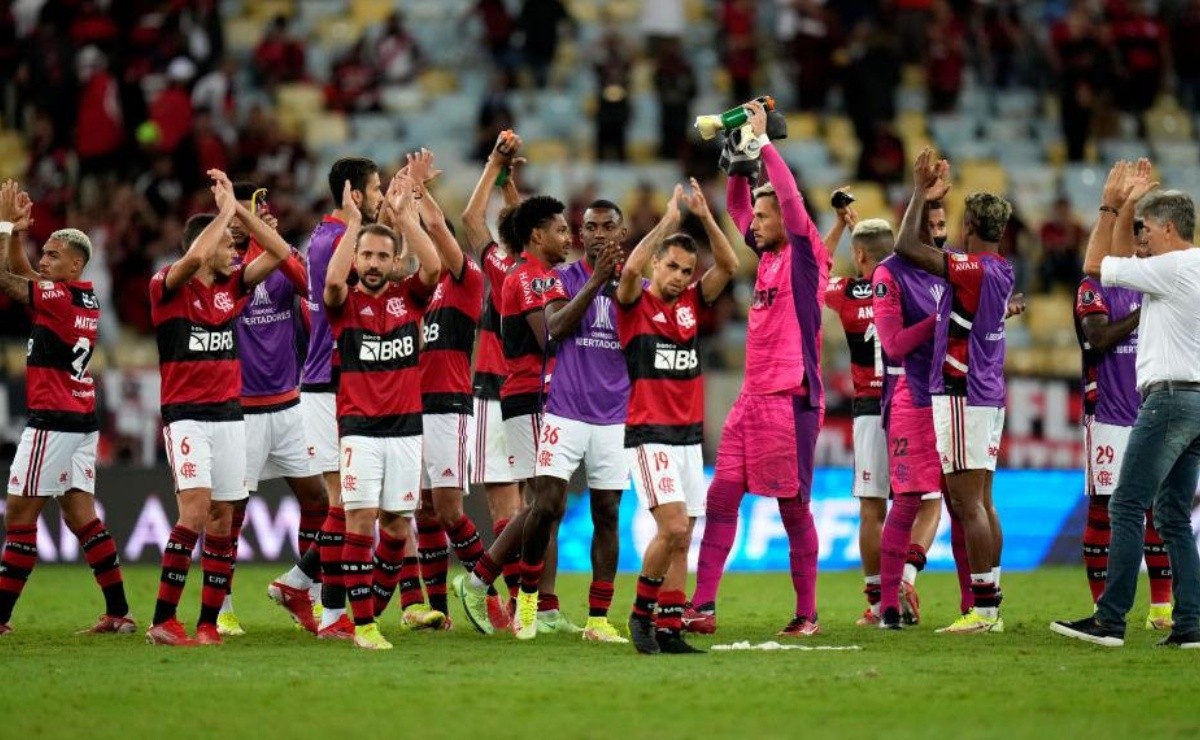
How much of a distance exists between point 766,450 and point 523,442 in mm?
1775

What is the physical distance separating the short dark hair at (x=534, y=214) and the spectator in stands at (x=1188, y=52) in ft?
62.1

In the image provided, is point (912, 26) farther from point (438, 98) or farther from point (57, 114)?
point (57, 114)

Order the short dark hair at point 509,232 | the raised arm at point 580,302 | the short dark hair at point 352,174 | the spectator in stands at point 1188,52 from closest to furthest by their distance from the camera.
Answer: the raised arm at point 580,302, the short dark hair at point 352,174, the short dark hair at point 509,232, the spectator in stands at point 1188,52

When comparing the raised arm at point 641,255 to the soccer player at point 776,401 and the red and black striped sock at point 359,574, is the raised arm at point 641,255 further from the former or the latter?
the red and black striped sock at point 359,574

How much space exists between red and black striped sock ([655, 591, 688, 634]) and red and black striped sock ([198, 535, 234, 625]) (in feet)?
9.53

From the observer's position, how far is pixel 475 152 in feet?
87.7

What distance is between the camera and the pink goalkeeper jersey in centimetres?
1286

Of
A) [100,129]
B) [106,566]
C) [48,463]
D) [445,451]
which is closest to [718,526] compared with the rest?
[445,451]

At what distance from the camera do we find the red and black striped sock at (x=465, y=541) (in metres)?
13.5

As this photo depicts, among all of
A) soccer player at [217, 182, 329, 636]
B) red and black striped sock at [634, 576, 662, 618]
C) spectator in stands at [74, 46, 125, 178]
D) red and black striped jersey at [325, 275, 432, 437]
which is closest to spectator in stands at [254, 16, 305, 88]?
spectator in stands at [74, 46, 125, 178]

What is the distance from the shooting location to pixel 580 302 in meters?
12.0

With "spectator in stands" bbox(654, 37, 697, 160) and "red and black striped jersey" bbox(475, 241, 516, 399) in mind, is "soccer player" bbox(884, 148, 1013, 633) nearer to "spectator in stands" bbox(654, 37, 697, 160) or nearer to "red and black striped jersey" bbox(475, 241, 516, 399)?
"red and black striped jersey" bbox(475, 241, 516, 399)

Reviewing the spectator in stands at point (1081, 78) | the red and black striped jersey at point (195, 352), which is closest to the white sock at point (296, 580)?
the red and black striped jersey at point (195, 352)

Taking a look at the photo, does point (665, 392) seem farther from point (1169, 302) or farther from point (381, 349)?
point (1169, 302)
